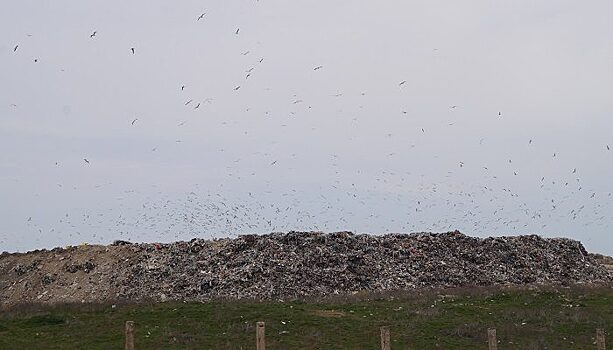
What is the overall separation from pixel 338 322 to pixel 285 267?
28.6ft

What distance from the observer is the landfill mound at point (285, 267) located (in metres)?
29.1

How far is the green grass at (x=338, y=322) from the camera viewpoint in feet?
63.9

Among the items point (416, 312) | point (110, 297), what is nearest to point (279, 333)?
point (416, 312)

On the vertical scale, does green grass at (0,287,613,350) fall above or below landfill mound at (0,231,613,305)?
below

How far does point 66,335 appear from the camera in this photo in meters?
20.4

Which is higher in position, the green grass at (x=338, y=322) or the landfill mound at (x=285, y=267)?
the landfill mound at (x=285, y=267)

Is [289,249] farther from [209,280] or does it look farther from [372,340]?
[372,340]

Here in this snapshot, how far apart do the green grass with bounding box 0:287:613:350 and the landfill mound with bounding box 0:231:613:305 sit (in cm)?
314

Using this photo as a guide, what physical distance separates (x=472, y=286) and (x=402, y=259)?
12.4ft

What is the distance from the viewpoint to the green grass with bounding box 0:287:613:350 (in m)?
19.5

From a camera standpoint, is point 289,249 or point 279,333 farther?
point 289,249

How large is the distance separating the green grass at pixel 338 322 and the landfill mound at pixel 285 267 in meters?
3.14

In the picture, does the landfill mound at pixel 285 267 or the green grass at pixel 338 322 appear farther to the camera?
the landfill mound at pixel 285 267

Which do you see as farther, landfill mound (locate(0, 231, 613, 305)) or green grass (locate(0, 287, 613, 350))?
landfill mound (locate(0, 231, 613, 305))
